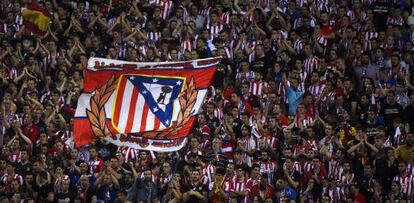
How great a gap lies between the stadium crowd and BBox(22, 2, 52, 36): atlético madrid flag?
149 mm

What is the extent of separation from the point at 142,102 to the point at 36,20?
820cm

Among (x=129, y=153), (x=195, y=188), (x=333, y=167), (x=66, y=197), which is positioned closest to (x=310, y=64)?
(x=333, y=167)

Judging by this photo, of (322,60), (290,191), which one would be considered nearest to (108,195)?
(290,191)

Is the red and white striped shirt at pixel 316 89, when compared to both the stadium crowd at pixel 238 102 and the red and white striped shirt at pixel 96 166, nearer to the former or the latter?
the stadium crowd at pixel 238 102

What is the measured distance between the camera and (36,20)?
110 feet

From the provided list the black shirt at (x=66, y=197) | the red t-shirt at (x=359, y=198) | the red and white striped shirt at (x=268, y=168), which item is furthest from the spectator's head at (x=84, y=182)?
the red t-shirt at (x=359, y=198)

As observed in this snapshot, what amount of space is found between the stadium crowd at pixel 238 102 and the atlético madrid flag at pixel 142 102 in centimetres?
312

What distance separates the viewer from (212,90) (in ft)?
103

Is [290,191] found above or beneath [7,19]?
beneath

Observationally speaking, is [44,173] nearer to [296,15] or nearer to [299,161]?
[299,161]

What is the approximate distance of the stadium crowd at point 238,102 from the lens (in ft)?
94.7

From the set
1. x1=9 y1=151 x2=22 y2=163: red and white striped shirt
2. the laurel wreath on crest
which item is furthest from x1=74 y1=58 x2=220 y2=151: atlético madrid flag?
x1=9 y1=151 x2=22 y2=163: red and white striped shirt

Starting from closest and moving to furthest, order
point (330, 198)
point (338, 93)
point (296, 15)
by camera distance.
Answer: point (330, 198), point (338, 93), point (296, 15)

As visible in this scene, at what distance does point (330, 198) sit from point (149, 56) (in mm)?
5422
